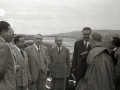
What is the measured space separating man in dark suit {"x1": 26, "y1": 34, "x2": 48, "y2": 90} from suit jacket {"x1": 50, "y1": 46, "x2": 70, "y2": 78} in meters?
0.37

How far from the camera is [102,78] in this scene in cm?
393

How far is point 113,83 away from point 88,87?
0.54m

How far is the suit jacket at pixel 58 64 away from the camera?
6.23 metres

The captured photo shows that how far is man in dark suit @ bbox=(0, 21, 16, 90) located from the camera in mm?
2631

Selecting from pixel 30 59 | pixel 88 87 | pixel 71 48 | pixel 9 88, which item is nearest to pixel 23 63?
pixel 30 59

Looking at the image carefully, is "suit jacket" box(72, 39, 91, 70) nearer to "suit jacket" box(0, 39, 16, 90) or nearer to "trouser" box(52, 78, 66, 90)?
"trouser" box(52, 78, 66, 90)

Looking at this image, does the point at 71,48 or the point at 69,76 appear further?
the point at 71,48

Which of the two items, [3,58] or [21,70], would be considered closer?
[3,58]

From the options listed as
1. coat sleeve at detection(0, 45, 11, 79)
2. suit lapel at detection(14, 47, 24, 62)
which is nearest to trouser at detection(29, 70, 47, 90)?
suit lapel at detection(14, 47, 24, 62)

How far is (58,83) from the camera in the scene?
6.30 m

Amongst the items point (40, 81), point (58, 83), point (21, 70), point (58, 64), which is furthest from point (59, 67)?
point (21, 70)

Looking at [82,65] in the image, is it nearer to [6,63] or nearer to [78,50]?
[78,50]

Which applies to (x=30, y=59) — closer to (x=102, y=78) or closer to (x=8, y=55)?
(x=102, y=78)

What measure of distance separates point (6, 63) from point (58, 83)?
3.83 m
